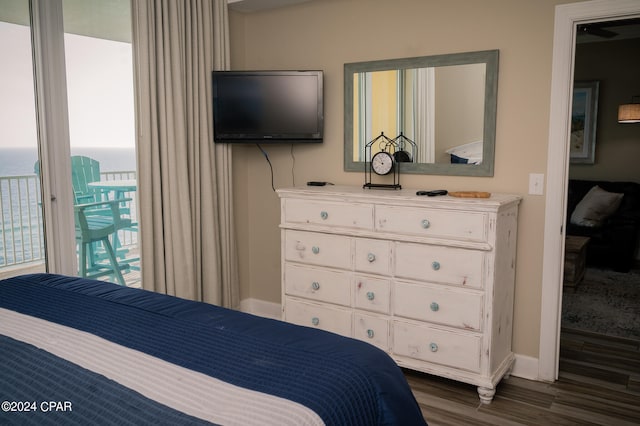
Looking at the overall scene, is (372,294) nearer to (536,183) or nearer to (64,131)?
(536,183)

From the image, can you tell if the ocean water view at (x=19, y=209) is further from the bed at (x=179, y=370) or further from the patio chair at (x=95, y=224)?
the bed at (x=179, y=370)

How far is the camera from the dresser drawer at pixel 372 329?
312 centimetres

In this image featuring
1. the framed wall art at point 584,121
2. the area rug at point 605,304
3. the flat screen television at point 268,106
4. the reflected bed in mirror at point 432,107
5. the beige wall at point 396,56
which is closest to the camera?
the beige wall at point 396,56

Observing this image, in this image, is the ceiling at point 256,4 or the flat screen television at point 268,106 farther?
the ceiling at point 256,4

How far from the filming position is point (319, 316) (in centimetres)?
337

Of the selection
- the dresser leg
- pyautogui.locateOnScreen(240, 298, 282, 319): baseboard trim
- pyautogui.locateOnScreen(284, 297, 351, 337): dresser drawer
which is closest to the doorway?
the dresser leg

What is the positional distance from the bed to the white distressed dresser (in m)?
1.33

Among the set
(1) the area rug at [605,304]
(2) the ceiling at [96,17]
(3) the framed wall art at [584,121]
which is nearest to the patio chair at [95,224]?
(2) the ceiling at [96,17]

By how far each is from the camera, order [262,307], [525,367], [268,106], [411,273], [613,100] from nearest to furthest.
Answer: [411,273], [525,367], [268,106], [262,307], [613,100]

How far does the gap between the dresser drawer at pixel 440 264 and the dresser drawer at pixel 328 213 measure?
27cm

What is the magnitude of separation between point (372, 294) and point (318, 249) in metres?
0.44

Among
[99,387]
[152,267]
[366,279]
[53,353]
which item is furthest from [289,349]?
[152,267]

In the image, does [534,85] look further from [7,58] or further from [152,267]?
[7,58]

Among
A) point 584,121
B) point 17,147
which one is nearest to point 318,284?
point 17,147
